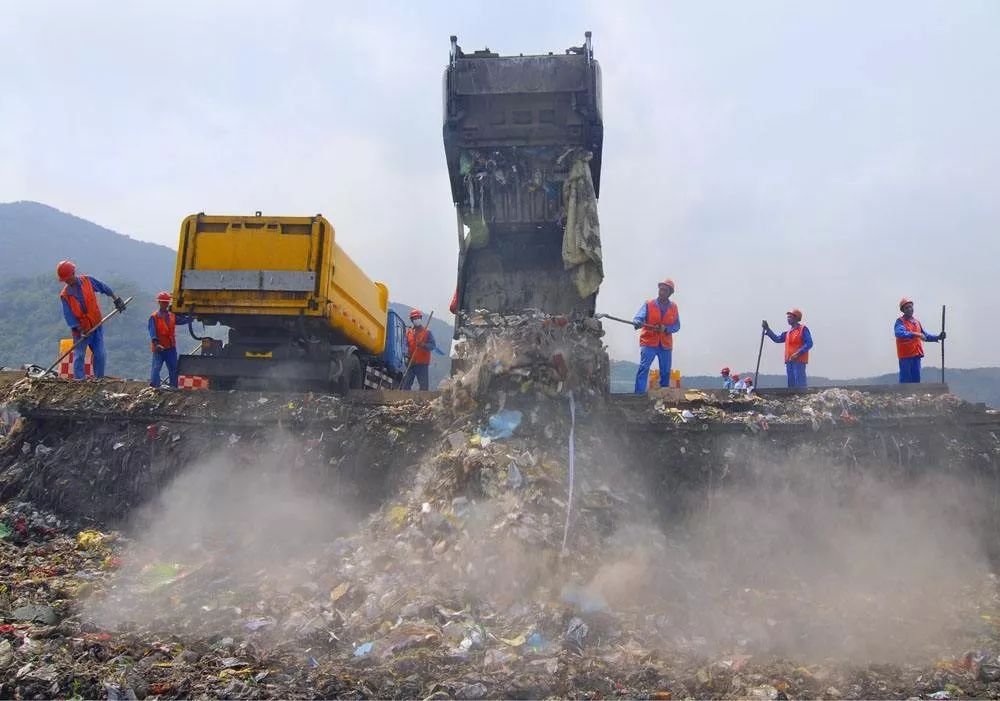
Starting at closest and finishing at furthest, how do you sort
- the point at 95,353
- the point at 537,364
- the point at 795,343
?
the point at 537,364 < the point at 95,353 < the point at 795,343

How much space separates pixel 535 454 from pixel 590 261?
3.12m

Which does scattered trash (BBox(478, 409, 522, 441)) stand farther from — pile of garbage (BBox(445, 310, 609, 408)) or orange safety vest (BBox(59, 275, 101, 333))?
orange safety vest (BBox(59, 275, 101, 333))

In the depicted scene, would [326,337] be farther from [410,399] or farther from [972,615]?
[972,615]

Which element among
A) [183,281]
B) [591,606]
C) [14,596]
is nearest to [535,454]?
[591,606]

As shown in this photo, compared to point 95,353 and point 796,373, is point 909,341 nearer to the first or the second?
point 796,373

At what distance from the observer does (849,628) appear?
4.41 meters

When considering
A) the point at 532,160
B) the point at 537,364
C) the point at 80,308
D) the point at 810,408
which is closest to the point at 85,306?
the point at 80,308

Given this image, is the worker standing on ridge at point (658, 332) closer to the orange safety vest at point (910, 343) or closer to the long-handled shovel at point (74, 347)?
the orange safety vest at point (910, 343)

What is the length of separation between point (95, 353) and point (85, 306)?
1.93ft

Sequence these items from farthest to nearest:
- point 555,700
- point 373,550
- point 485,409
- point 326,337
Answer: point 326,337 < point 485,409 < point 373,550 < point 555,700

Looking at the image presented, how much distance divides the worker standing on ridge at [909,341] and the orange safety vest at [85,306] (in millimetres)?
9377

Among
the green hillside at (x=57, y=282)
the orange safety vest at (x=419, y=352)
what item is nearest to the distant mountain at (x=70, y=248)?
the green hillside at (x=57, y=282)

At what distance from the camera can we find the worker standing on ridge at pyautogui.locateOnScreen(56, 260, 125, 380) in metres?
7.86

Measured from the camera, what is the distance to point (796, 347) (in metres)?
9.55
